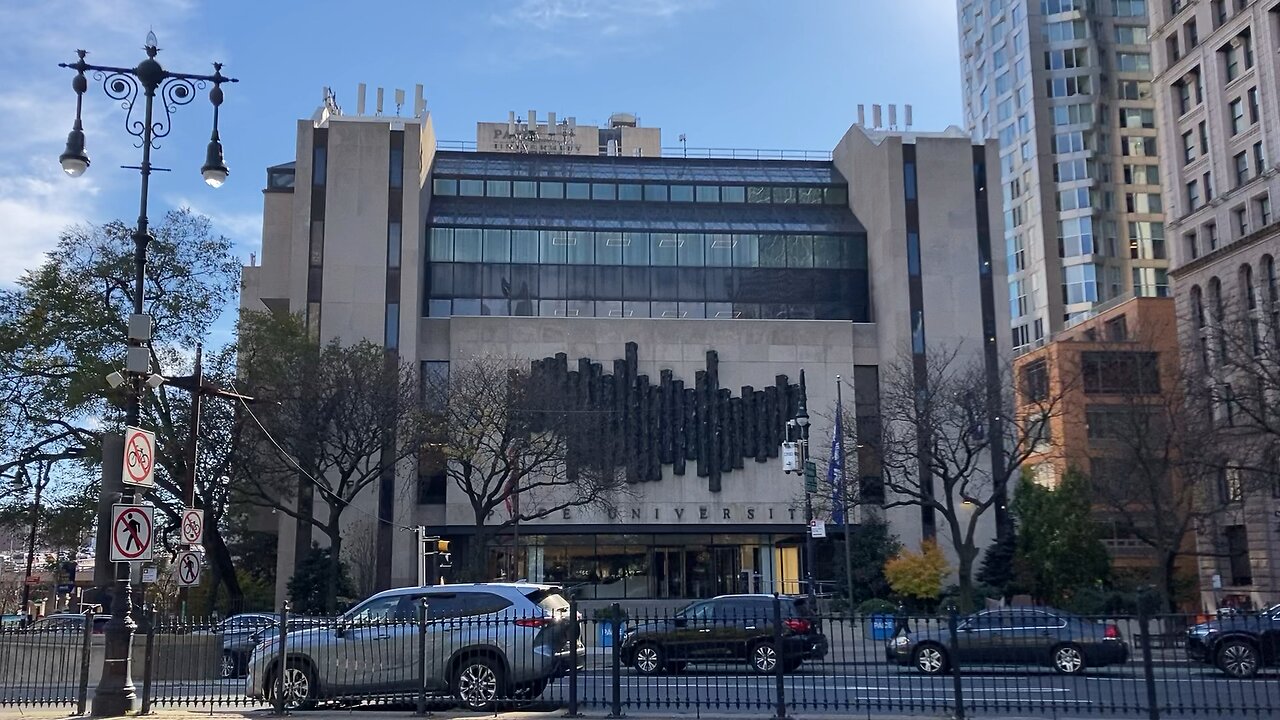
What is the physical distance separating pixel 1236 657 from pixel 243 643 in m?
21.3

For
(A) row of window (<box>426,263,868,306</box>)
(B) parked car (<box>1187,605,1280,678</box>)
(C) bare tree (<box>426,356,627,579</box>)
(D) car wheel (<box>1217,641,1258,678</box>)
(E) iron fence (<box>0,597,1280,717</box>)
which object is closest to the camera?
(E) iron fence (<box>0,597,1280,717</box>)

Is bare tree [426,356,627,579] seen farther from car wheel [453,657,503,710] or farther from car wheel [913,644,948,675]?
car wheel [453,657,503,710]

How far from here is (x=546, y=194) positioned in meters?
65.6

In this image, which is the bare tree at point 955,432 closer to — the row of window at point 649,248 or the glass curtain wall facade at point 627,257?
the glass curtain wall facade at point 627,257

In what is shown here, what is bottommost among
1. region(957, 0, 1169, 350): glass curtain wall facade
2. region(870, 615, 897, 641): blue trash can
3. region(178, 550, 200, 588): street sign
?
region(870, 615, 897, 641): blue trash can

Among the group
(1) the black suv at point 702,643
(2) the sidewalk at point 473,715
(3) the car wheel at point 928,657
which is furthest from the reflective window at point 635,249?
(2) the sidewalk at point 473,715

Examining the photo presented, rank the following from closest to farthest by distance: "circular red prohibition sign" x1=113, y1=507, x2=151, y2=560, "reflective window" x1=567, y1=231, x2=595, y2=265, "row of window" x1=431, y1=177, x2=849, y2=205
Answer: "circular red prohibition sign" x1=113, y1=507, x2=151, y2=560 → "reflective window" x1=567, y1=231, x2=595, y2=265 → "row of window" x1=431, y1=177, x2=849, y2=205

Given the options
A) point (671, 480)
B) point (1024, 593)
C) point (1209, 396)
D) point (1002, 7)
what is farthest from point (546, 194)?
point (1002, 7)

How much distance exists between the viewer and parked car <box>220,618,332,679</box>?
60.4 feet

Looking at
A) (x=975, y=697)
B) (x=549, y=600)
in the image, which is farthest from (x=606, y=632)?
(x=975, y=697)

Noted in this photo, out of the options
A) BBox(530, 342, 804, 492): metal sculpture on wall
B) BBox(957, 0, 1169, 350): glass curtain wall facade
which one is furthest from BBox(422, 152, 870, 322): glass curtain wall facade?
BBox(957, 0, 1169, 350): glass curtain wall facade

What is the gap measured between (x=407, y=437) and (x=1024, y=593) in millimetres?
29551

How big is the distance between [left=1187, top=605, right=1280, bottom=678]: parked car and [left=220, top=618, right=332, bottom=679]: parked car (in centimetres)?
1423

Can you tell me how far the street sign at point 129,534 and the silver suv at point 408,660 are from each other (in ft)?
8.49
